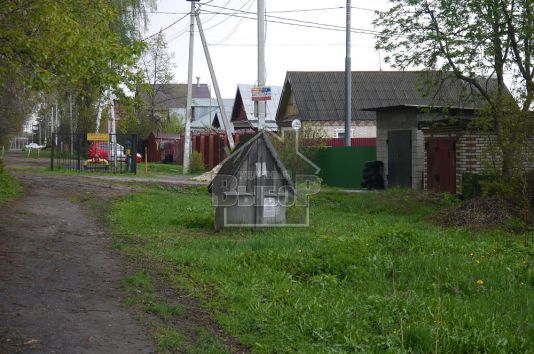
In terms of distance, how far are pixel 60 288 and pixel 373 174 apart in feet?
62.1

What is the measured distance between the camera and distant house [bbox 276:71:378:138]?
41.1 m

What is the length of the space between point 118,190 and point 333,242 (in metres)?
11.4

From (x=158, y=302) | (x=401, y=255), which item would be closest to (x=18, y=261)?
(x=158, y=302)

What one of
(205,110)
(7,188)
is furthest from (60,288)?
(205,110)

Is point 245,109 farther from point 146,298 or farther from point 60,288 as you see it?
point 146,298

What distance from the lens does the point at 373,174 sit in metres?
26.0

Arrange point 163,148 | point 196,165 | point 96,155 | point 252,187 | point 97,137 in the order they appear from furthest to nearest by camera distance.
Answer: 1. point 163,148
2. point 196,165
3. point 96,155
4. point 97,137
5. point 252,187

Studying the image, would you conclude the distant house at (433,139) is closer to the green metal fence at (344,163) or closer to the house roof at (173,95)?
the green metal fence at (344,163)

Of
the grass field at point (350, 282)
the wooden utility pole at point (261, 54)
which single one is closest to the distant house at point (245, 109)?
the wooden utility pole at point (261, 54)

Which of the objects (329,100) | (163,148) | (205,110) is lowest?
(163,148)

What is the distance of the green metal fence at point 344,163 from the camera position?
27781mm

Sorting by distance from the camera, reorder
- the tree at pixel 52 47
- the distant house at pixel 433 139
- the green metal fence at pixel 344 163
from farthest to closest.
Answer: the green metal fence at pixel 344 163 → the distant house at pixel 433 139 → the tree at pixel 52 47

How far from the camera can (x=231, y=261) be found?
1030 centimetres

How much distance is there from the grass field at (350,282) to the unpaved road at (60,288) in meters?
0.61
